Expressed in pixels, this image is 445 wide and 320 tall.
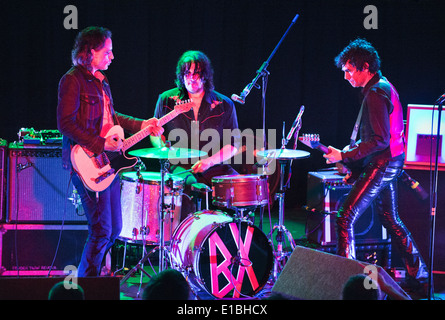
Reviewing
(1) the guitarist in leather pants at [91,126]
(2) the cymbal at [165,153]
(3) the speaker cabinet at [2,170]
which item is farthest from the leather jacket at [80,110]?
(3) the speaker cabinet at [2,170]

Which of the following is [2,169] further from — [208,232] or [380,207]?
[380,207]

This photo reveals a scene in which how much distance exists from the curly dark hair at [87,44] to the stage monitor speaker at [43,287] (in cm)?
200

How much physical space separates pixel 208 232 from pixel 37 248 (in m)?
1.72

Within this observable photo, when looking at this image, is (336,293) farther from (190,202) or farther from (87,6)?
(87,6)

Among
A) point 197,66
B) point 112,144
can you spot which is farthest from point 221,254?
point 197,66

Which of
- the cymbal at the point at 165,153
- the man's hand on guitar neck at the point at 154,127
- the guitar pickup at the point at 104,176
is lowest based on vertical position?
the guitar pickup at the point at 104,176

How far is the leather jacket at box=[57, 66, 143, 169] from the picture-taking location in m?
3.94

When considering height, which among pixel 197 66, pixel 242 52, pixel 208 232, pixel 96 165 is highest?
pixel 242 52

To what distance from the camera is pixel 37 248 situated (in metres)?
5.00

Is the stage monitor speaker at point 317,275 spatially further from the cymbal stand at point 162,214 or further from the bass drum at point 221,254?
the cymbal stand at point 162,214

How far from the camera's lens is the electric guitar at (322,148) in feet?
15.1

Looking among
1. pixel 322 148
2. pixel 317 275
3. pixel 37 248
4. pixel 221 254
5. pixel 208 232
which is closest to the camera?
pixel 317 275

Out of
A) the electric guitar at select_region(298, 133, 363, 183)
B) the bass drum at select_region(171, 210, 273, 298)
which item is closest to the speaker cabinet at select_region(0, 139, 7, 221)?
the bass drum at select_region(171, 210, 273, 298)

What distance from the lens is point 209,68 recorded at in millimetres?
5340
